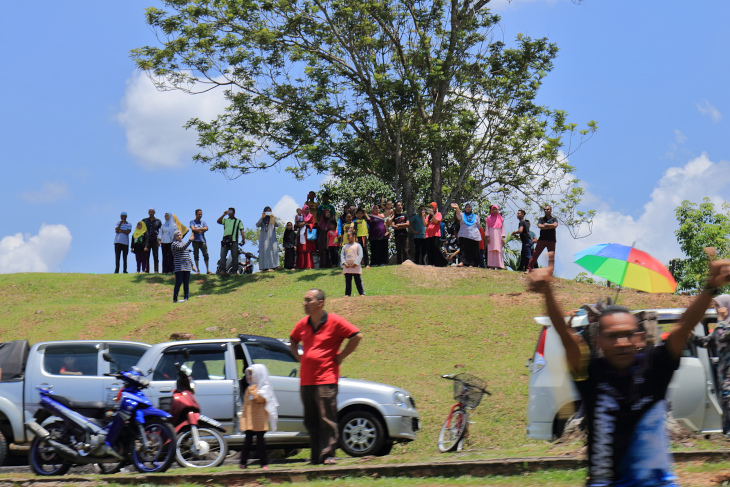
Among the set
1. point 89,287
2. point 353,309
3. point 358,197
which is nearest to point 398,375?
point 353,309

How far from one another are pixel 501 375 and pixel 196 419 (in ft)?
21.6

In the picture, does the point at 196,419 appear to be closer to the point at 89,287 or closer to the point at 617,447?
the point at 617,447

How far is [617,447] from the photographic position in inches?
135

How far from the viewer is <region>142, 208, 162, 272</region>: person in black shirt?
86.5 ft

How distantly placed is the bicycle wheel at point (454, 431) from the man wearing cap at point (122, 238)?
59.9 feet

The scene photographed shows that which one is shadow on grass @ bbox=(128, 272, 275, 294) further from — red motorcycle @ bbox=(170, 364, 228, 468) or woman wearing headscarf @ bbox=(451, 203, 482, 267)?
red motorcycle @ bbox=(170, 364, 228, 468)

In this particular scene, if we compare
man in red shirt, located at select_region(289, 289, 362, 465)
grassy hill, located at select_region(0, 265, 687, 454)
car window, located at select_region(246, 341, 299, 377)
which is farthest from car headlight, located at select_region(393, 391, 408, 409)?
man in red shirt, located at select_region(289, 289, 362, 465)

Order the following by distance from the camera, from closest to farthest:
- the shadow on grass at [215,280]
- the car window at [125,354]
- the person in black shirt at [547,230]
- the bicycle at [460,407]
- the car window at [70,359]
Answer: the bicycle at [460,407] < the car window at [70,359] < the car window at [125,354] < the person in black shirt at [547,230] < the shadow on grass at [215,280]

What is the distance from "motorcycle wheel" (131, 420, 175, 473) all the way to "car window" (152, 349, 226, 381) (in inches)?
53.2

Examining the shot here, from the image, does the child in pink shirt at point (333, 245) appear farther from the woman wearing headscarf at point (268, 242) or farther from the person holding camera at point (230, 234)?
the person holding camera at point (230, 234)

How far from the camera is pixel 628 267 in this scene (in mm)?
8602

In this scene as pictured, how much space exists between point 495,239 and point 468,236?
1.22 metres

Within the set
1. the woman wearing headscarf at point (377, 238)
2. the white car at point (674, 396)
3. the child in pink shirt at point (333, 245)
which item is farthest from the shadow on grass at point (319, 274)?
the white car at point (674, 396)

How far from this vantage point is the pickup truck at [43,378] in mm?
10430
